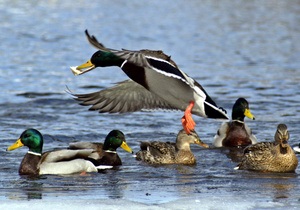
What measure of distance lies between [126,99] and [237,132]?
198 cm

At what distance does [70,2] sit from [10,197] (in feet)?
81.6

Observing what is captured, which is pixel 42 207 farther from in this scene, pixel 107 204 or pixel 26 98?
pixel 26 98

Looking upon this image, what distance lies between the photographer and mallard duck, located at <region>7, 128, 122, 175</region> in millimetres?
10273

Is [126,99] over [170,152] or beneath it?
over

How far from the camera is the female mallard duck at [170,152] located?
11180 mm

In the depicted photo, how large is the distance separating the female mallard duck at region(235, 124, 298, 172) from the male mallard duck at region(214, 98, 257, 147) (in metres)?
1.81

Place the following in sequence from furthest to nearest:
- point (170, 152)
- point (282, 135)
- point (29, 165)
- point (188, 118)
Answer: point (170, 152)
point (188, 118)
point (29, 165)
point (282, 135)

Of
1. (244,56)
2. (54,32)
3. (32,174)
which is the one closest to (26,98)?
(32,174)

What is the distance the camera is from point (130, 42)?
23109 millimetres

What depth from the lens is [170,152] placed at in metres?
11.4

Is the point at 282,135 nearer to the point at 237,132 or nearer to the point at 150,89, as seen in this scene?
the point at 150,89

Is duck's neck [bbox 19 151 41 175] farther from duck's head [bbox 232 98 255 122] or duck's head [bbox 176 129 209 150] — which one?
duck's head [bbox 232 98 255 122]

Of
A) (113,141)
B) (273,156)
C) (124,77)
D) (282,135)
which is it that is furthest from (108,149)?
(124,77)

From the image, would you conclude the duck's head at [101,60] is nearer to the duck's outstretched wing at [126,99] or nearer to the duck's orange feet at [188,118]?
the duck's outstretched wing at [126,99]
